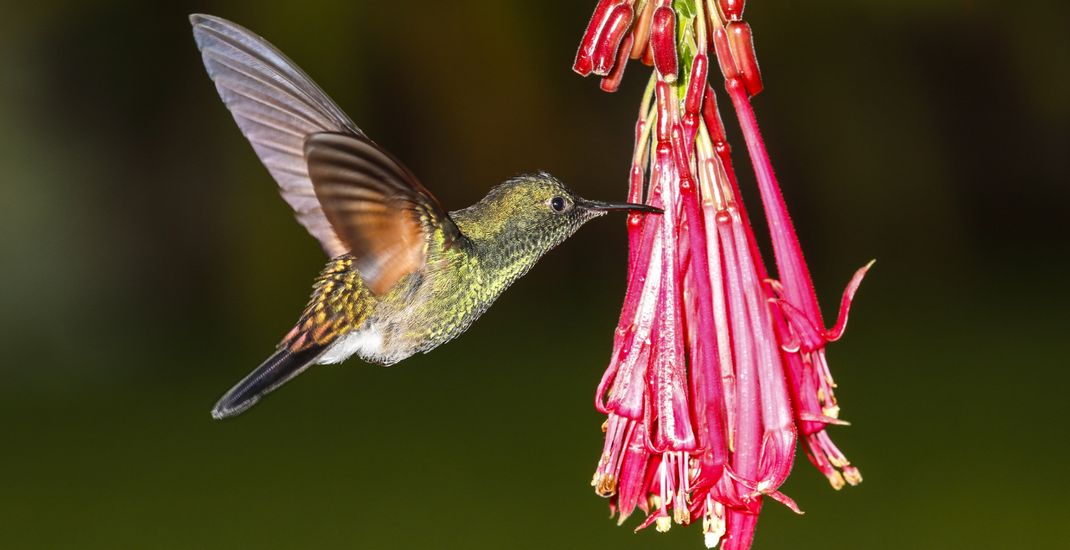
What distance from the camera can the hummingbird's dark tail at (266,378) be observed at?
40.2 inches

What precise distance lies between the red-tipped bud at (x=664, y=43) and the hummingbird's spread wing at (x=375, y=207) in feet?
0.77

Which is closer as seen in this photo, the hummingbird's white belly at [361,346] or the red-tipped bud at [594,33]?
the red-tipped bud at [594,33]

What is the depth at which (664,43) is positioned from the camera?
2.70 feet

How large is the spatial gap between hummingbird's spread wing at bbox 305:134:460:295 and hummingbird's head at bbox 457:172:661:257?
0.16ft

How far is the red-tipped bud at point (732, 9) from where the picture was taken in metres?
0.87

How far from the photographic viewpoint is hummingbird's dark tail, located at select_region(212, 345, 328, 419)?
3.35ft

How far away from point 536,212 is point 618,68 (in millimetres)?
166

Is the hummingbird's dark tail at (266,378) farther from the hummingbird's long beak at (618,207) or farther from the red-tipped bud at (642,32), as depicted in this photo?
the red-tipped bud at (642,32)

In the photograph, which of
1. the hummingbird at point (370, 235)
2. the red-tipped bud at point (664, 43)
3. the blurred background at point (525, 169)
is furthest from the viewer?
the blurred background at point (525, 169)

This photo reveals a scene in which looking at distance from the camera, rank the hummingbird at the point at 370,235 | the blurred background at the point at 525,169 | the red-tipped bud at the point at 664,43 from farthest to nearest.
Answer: the blurred background at the point at 525,169 < the hummingbird at the point at 370,235 < the red-tipped bud at the point at 664,43

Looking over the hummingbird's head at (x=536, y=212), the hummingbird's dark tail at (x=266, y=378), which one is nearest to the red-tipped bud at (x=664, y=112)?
the hummingbird's head at (x=536, y=212)

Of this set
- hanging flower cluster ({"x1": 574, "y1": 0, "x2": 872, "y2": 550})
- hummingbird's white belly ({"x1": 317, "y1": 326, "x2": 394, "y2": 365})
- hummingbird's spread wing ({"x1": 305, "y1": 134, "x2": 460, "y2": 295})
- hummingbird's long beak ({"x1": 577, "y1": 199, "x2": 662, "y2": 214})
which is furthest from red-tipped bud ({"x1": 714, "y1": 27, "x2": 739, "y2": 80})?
hummingbird's white belly ({"x1": 317, "y1": 326, "x2": 394, "y2": 365})

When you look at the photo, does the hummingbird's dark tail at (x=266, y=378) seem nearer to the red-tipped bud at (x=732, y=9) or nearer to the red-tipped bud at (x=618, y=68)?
the red-tipped bud at (x=618, y=68)

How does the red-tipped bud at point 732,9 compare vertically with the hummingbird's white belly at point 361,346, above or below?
above
